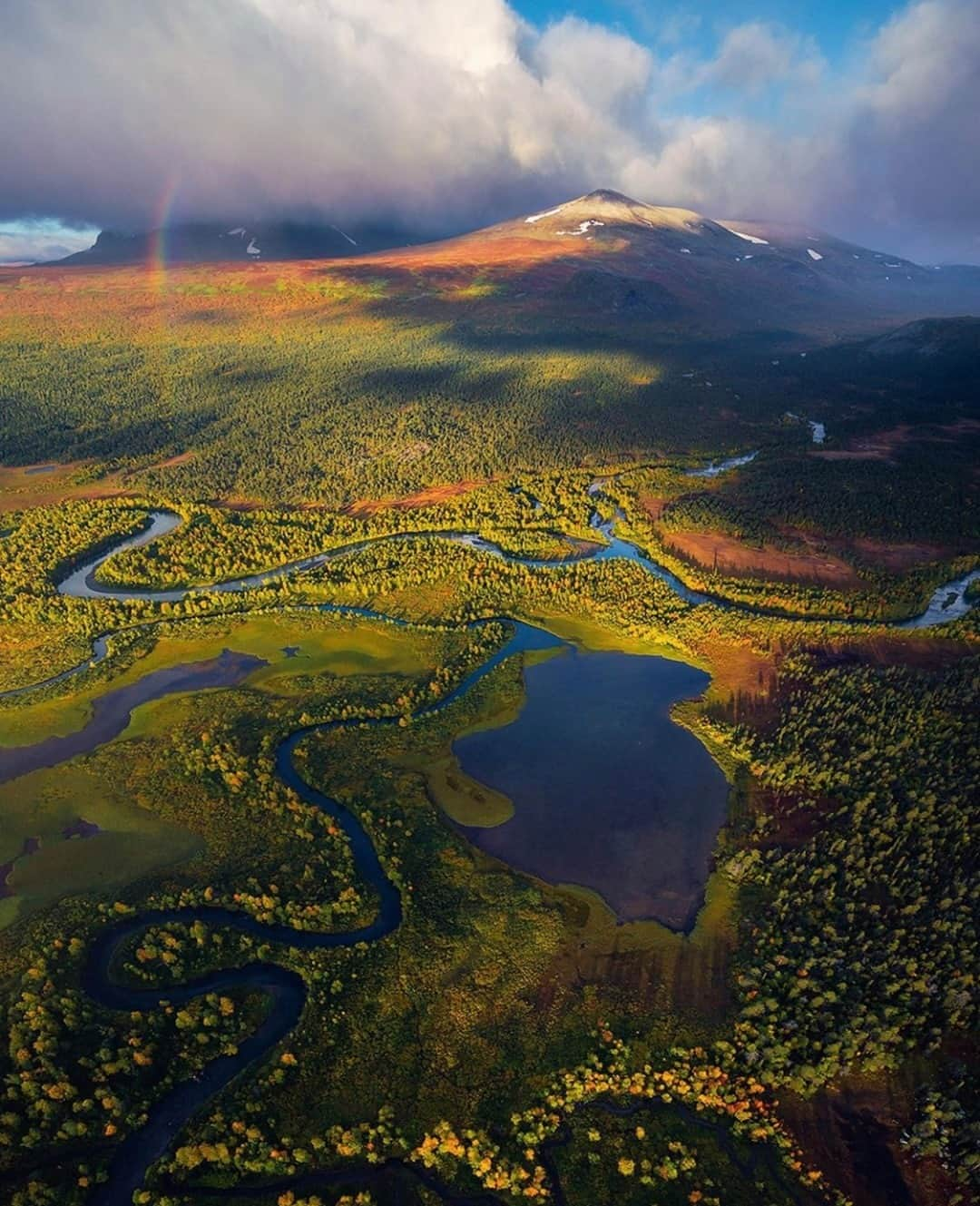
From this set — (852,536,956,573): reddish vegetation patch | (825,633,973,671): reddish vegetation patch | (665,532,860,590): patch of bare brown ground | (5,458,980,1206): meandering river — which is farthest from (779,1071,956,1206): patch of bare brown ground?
(852,536,956,573): reddish vegetation patch

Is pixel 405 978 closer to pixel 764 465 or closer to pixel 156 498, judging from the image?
pixel 156 498

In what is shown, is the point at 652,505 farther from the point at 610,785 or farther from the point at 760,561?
the point at 610,785

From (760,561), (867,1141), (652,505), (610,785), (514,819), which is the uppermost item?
(652,505)

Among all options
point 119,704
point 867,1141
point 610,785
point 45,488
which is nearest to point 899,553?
point 610,785

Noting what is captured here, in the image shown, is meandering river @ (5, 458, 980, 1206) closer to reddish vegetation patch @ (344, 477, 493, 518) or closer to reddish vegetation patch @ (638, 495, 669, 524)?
reddish vegetation patch @ (638, 495, 669, 524)

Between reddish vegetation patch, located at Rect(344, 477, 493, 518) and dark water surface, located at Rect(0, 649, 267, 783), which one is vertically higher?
reddish vegetation patch, located at Rect(344, 477, 493, 518)

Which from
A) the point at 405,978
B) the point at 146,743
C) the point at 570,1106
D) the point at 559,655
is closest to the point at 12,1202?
the point at 405,978

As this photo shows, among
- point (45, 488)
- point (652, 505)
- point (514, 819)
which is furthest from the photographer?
point (45, 488)
